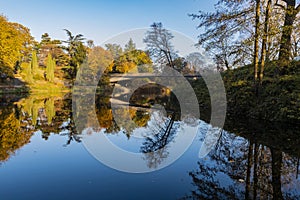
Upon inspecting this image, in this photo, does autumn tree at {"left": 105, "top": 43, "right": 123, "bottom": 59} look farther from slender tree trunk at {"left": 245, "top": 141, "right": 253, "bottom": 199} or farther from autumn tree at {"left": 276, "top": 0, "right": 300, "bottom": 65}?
slender tree trunk at {"left": 245, "top": 141, "right": 253, "bottom": 199}

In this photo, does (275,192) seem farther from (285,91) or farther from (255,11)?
(255,11)

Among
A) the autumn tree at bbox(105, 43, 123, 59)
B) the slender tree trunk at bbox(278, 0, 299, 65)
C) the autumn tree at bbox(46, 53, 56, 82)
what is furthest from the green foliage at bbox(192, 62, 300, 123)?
the autumn tree at bbox(46, 53, 56, 82)

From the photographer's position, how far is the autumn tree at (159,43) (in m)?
16.4

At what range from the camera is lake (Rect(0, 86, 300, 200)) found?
3.03m

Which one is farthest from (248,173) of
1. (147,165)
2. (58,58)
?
(58,58)

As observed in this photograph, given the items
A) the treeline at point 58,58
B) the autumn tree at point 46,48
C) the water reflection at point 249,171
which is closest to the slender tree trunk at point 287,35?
the water reflection at point 249,171

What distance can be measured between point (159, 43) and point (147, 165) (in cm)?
1402

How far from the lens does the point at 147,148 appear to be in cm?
537

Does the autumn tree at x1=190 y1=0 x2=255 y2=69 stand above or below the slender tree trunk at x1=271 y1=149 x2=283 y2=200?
above

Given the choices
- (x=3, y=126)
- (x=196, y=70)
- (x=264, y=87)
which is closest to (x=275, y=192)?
Result: (x=264, y=87)

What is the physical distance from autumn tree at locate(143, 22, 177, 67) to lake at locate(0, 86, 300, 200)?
36.2ft

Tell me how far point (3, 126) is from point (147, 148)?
18.7 feet

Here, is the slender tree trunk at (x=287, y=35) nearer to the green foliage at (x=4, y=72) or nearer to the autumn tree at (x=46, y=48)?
the green foliage at (x=4, y=72)

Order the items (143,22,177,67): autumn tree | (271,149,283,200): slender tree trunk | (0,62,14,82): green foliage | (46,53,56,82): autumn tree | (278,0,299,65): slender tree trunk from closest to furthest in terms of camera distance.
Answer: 1. (271,149,283,200): slender tree trunk
2. (278,0,299,65): slender tree trunk
3. (143,22,177,67): autumn tree
4. (0,62,14,82): green foliage
5. (46,53,56,82): autumn tree
